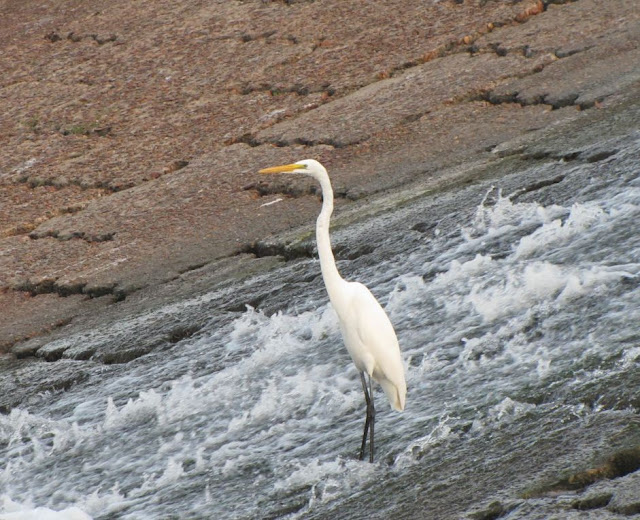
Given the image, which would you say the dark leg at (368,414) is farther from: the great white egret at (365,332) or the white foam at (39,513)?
the white foam at (39,513)

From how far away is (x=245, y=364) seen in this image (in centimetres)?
409

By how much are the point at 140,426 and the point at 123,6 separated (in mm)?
5063

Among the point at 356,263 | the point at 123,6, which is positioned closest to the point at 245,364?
the point at 356,263

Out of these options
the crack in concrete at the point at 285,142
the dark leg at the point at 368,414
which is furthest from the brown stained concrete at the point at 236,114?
the dark leg at the point at 368,414

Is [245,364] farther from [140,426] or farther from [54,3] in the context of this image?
[54,3]

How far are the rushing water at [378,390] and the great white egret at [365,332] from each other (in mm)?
88

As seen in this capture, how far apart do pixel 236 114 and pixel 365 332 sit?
3.19 meters

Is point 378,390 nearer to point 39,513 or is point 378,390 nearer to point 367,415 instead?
point 367,415

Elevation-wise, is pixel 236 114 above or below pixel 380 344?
above

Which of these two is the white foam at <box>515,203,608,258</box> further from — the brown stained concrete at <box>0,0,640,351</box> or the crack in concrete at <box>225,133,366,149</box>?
the crack in concrete at <box>225,133,366,149</box>

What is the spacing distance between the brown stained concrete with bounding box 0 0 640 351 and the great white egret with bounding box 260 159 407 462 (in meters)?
1.26

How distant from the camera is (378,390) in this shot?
408 cm

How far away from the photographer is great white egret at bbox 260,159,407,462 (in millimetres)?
3504

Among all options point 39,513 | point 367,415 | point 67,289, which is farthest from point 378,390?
point 67,289
